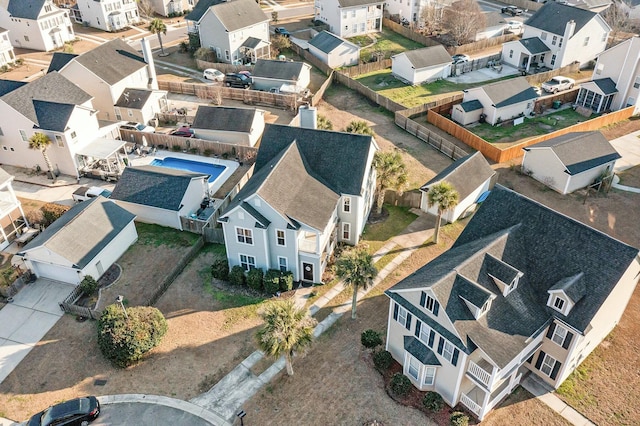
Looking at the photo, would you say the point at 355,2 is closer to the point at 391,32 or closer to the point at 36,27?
the point at 391,32

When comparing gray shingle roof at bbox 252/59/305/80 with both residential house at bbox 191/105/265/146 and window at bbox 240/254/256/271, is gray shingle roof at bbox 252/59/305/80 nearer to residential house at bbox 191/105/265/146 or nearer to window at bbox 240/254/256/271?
residential house at bbox 191/105/265/146

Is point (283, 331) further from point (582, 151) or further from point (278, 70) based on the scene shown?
point (278, 70)

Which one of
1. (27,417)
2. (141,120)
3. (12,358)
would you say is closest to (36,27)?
(141,120)

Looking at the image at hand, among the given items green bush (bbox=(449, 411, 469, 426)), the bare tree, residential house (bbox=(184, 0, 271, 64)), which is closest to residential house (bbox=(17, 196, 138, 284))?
green bush (bbox=(449, 411, 469, 426))

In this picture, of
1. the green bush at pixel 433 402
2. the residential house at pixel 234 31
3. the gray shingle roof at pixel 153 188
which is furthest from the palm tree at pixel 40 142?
the green bush at pixel 433 402

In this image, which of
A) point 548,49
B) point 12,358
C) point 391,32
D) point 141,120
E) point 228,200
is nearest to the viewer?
point 12,358

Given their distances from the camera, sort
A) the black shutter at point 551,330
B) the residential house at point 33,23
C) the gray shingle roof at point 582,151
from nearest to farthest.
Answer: the black shutter at point 551,330 → the gray shingle roof at point 582,151 → the residential house at point 33,23

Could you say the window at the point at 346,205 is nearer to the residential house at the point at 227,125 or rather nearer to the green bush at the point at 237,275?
the green bush at the point at 237,275
